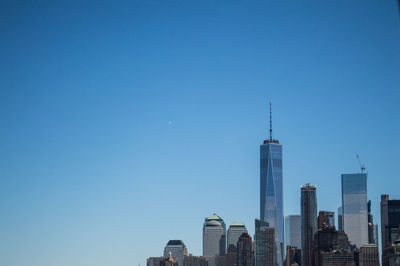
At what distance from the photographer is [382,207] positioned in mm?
153375

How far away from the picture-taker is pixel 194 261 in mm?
185625

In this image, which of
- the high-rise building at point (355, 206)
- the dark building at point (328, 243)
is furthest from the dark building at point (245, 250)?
the high-rise building at point (355, 206)

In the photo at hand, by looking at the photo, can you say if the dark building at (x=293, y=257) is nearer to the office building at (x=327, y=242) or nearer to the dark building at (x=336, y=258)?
the office building at (x=327, y=242)

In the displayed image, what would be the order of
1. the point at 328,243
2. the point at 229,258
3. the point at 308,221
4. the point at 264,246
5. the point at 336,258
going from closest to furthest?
the point at 336,258, the point at 328,243, the point at 308,221, the point at 264,246, the point at 229,258

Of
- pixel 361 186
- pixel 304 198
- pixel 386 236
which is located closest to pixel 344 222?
pixel 361 186

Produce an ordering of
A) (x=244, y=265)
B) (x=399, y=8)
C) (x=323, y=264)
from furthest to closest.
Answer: (x=244, y=265), (x=323, y=264), (x=399, y=8)

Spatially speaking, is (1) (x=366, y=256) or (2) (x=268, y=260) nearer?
(1) (x=366, y=256)

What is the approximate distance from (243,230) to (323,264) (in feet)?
204

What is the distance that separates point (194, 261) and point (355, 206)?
128 feet

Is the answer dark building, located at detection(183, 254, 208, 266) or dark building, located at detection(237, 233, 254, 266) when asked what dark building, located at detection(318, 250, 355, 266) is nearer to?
dark building, located at detection(237, 233, 254, 266)

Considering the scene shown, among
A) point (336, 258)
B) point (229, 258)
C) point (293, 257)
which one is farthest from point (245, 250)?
point (336, 258)

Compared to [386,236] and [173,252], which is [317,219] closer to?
[386,236]

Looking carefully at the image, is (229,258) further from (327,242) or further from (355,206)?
(327,242)

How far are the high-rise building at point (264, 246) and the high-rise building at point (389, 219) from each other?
86.4 feet
